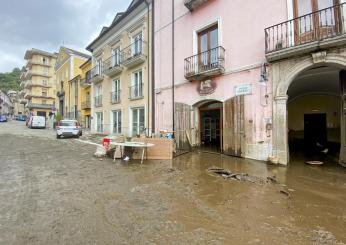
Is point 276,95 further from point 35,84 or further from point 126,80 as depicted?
point 35,84

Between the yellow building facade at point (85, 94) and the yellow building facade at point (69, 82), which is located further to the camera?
the yellow building facade at point (69, 82)

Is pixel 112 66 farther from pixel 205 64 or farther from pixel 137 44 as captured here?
pixel 205 64

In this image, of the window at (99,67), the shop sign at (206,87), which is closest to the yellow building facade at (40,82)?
the window at (99,67)

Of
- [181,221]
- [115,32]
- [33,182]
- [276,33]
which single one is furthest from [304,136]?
[115,32]

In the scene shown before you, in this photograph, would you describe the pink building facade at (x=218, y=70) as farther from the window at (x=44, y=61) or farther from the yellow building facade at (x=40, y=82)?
the window at (x=44, y=61)

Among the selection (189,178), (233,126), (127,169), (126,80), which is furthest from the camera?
(126,80)

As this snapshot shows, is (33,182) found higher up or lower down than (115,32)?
lower down

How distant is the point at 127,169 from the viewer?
6.06 metres

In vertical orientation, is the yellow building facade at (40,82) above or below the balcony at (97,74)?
above

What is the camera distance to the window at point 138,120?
12939 millimetres

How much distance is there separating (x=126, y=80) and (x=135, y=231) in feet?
42.0

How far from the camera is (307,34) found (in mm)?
6168

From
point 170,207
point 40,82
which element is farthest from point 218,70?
point 40,82

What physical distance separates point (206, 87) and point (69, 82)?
24481 mm
